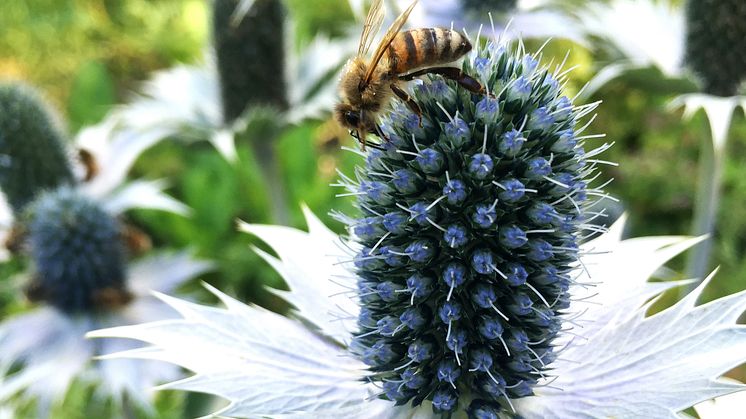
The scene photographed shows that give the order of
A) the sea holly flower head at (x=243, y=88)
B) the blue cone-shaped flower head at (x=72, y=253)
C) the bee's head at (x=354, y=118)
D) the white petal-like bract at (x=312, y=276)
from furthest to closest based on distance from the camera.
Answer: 1. the sea holly flower head at (x=243, y=88)
2. the blue cone-shaped flower head at (x=72, y=253)
3. the white petal-like bract at (x=312, y=276)
4. the bee's head at (x=354, y=118)

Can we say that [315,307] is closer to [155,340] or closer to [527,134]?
[155,340]

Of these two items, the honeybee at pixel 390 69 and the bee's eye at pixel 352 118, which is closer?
the honeybee at pixel 390 69

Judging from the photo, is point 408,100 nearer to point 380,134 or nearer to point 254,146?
point 380,134

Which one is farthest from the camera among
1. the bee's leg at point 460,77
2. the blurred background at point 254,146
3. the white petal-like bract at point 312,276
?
the blurred background at point 254,146

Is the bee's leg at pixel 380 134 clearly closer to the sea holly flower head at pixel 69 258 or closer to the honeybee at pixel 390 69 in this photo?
the honeybee at pixel 390 69

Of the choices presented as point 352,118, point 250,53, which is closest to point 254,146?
point 250,53

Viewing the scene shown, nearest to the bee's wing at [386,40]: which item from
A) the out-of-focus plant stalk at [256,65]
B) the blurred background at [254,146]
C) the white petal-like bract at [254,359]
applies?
the white petal-like bract at [254,359]

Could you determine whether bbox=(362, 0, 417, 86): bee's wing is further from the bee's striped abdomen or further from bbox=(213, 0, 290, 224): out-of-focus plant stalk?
bbox=(213, 0, 290, 224): out-of-focus plant stalk

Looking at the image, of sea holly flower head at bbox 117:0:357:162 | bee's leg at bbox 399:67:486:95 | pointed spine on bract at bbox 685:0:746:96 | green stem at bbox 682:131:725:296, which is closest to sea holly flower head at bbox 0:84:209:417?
sea holly flower head at bbox 117:0:357:162
